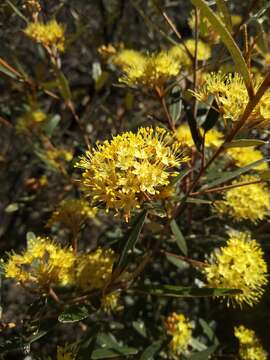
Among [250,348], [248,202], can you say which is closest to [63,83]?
[248,202]

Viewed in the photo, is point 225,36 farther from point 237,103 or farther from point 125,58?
point 125,58

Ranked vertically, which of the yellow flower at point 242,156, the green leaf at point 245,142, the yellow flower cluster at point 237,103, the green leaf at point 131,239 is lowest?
the green leaf at point 131,239

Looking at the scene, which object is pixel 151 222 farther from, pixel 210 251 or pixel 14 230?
pixel 14 230

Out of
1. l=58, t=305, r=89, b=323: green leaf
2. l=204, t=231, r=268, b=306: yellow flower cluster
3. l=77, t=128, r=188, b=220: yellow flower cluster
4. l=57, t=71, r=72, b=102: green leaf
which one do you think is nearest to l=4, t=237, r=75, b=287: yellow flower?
l=58, t=305, r=89, b=323: green leaf

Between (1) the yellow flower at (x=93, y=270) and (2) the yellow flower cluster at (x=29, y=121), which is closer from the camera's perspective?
(1) the yellow flower at (x=93, y=270)

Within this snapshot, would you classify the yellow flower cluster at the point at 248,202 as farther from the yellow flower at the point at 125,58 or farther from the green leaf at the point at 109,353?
Answer: the yellow flower at the point at 125,58

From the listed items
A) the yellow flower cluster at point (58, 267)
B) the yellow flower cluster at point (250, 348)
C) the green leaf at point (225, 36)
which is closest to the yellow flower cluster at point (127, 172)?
the green leaf at point (225, 36)

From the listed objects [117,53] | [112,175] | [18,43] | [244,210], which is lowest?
[244,210]

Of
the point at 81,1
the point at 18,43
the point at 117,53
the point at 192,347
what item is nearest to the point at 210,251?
the point at 192,347
